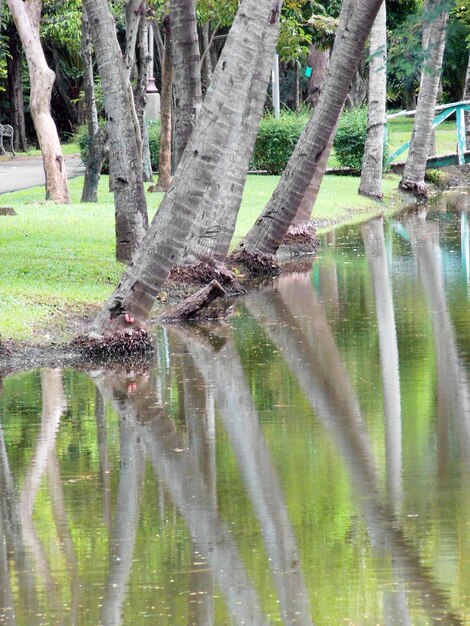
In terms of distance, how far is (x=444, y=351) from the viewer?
13.3 m

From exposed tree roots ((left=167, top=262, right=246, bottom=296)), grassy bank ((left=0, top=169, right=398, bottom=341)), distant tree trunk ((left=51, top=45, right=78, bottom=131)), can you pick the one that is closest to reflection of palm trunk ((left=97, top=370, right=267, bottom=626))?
grassy bank ((left=0, top=169, right=398, bottom=341))

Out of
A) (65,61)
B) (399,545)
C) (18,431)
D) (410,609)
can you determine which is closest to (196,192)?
(18,431)

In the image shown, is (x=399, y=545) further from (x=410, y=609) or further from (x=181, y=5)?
(x=181, y=5)

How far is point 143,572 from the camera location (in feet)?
23.0

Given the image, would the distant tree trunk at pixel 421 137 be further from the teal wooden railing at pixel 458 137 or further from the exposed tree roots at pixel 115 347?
the exposed tree roots at pixel 115 347

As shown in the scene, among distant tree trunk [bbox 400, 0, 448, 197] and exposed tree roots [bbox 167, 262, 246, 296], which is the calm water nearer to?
exposed tree roots [bbox 167, 262, 246, 296]

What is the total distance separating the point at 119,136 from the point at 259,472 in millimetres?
8581

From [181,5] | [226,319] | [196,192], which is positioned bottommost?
[226,319]

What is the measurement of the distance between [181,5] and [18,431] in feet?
30.3

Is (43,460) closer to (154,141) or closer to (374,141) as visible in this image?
(374,141)

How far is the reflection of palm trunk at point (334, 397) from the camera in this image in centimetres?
698

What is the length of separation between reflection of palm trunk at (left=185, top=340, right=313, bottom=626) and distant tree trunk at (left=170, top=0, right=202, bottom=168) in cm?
517

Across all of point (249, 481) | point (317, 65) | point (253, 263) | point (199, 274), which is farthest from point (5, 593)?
point (317, 65)

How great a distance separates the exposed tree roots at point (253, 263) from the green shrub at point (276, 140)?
1813cm
